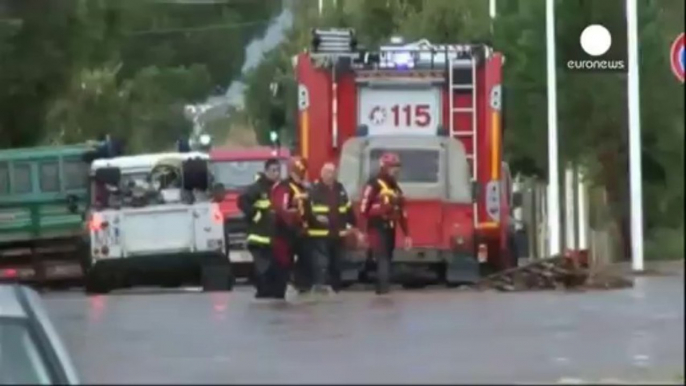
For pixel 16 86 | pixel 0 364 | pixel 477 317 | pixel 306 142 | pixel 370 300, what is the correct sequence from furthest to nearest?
pixel 16 86 → pixel 306 142 → pixel 370 300 → pixel 477 317 → pixel 0 364

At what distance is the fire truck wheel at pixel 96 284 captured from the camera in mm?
21875

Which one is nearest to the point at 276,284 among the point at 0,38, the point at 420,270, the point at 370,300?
the point at 370,300

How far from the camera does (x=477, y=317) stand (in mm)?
12805

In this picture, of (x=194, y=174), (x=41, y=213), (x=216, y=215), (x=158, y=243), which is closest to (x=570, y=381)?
(x=216, y=215)

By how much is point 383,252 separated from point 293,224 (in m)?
1.09

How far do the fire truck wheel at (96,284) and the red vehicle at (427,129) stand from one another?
343 cm

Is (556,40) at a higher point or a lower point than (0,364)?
higher

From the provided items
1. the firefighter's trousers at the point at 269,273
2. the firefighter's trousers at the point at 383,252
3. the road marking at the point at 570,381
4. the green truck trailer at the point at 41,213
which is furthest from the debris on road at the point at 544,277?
the green truck trailer at the point at 41,213

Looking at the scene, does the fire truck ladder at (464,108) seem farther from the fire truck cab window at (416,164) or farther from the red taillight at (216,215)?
the red taillight at (216,215)

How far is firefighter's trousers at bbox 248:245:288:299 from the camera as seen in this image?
16.6m

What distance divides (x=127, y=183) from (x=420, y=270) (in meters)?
5.36

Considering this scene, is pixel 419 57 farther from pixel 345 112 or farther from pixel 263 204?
pixel 263 204

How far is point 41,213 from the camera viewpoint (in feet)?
80.9

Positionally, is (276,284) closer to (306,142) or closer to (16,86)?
(306,142)
